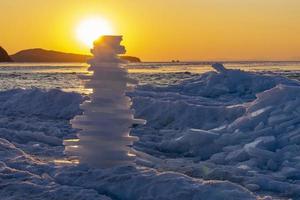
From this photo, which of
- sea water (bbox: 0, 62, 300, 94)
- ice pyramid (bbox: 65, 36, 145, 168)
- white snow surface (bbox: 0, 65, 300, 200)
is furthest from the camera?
sea water (bbox: 0, 62, 300, 94)

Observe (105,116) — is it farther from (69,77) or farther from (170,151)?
(69,77)

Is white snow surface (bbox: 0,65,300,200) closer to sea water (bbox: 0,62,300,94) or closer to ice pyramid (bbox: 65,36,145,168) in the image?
ice pyramid (bbox: 65,36,145,168)

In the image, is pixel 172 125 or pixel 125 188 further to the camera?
pixel 172 125

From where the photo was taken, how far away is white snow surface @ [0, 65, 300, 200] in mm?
9547

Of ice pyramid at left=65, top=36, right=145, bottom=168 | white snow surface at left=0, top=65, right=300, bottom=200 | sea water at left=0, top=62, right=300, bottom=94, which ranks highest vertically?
ice pyramid at left=65, top=36, right=145, bottom=168

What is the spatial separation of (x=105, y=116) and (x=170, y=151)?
185 inches

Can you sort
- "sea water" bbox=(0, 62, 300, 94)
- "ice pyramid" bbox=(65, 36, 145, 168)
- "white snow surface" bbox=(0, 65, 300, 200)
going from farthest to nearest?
"sea water" bbox=(0, 62, 300, 94) < "ice pyramid" bbox=(65, 36, 145, 168) < "white snow surface" bbox=(0, 65, 300, 200)

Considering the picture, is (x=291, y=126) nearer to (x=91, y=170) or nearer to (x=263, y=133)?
(x=263, y=133)

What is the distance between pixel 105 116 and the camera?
1089 centimetres

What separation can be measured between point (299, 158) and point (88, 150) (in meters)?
5.27

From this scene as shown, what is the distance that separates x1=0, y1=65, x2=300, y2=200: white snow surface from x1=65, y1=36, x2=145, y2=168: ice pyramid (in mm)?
403

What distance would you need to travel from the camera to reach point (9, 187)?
976cm

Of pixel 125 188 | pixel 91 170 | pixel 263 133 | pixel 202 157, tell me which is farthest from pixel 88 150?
pixel 263 133

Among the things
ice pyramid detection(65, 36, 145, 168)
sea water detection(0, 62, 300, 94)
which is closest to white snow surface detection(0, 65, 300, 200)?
ice pyramid detection(65, 36, 145, 168)
